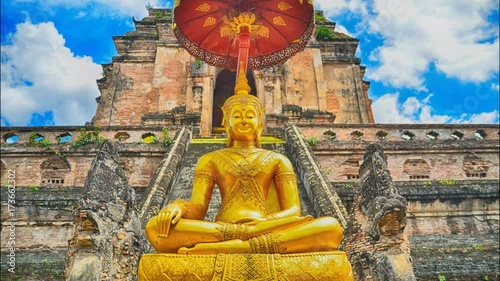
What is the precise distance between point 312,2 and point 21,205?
7407 mm

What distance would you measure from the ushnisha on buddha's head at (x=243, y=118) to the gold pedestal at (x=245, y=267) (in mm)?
1583

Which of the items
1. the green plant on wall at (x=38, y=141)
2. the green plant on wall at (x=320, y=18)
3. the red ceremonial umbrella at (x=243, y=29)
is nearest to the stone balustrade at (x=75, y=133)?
the green plant on wall at (x=38, y=141)

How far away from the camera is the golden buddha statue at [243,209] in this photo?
3.78 meters

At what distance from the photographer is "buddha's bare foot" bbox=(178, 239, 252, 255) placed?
372cm

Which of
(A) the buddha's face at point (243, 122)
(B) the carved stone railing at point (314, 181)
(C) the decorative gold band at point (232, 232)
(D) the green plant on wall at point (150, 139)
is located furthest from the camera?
(D) the green plant on wall at point (150, 139)

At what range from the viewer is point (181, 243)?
3.84m

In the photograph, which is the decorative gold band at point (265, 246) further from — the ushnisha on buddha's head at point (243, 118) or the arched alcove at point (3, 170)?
the arched alcove at point (3, 170)

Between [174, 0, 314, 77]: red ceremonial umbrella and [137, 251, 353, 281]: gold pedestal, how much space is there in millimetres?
2592

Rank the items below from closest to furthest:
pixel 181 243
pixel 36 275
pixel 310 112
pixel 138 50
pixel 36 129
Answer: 1. pixel 181 243
2. pixel 36 275
3. pixel 36 129
4. pixel 310 112
5. pixel 138 50

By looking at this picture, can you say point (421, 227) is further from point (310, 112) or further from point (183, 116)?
point (183, 116)

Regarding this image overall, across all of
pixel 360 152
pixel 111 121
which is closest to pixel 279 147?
pixel 360 152

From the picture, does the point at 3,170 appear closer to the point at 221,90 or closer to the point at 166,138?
the point at 166,138

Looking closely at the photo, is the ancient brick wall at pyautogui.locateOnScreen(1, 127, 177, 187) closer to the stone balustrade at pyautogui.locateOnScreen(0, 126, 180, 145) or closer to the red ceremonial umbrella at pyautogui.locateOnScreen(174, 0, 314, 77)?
the stone balustrade at pyautogui.locateOnScreen(0, 126, 180, 145)

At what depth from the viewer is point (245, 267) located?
3.56 meters
